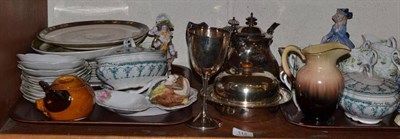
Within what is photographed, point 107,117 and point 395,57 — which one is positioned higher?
point 395,57

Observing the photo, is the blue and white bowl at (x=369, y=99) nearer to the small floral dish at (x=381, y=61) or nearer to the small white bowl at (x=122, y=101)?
the small floral dish at (x=381, y=61)

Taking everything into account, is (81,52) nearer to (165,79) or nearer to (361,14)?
(165,79)

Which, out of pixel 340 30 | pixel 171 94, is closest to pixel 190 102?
pixel 171 94

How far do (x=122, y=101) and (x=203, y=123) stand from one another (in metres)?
0.16

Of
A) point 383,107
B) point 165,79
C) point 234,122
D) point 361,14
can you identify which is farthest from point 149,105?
point 361,14

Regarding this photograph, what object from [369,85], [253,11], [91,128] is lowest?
[91,128]

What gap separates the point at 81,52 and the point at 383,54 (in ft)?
1.98

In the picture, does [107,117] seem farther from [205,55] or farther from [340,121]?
[340,121]

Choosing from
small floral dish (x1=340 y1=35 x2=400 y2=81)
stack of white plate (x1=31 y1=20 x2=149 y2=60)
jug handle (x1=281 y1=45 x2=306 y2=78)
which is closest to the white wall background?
stack of white plate (x1=31 y1=20 x2=149 y2=60)

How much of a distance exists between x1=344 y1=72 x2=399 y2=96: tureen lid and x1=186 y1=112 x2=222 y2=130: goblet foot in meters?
0.24

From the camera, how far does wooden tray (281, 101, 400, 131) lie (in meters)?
0.92

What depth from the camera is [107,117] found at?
94cm

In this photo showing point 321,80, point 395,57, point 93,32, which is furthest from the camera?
point 93,32

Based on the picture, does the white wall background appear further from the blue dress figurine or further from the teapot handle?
the teapot handle
